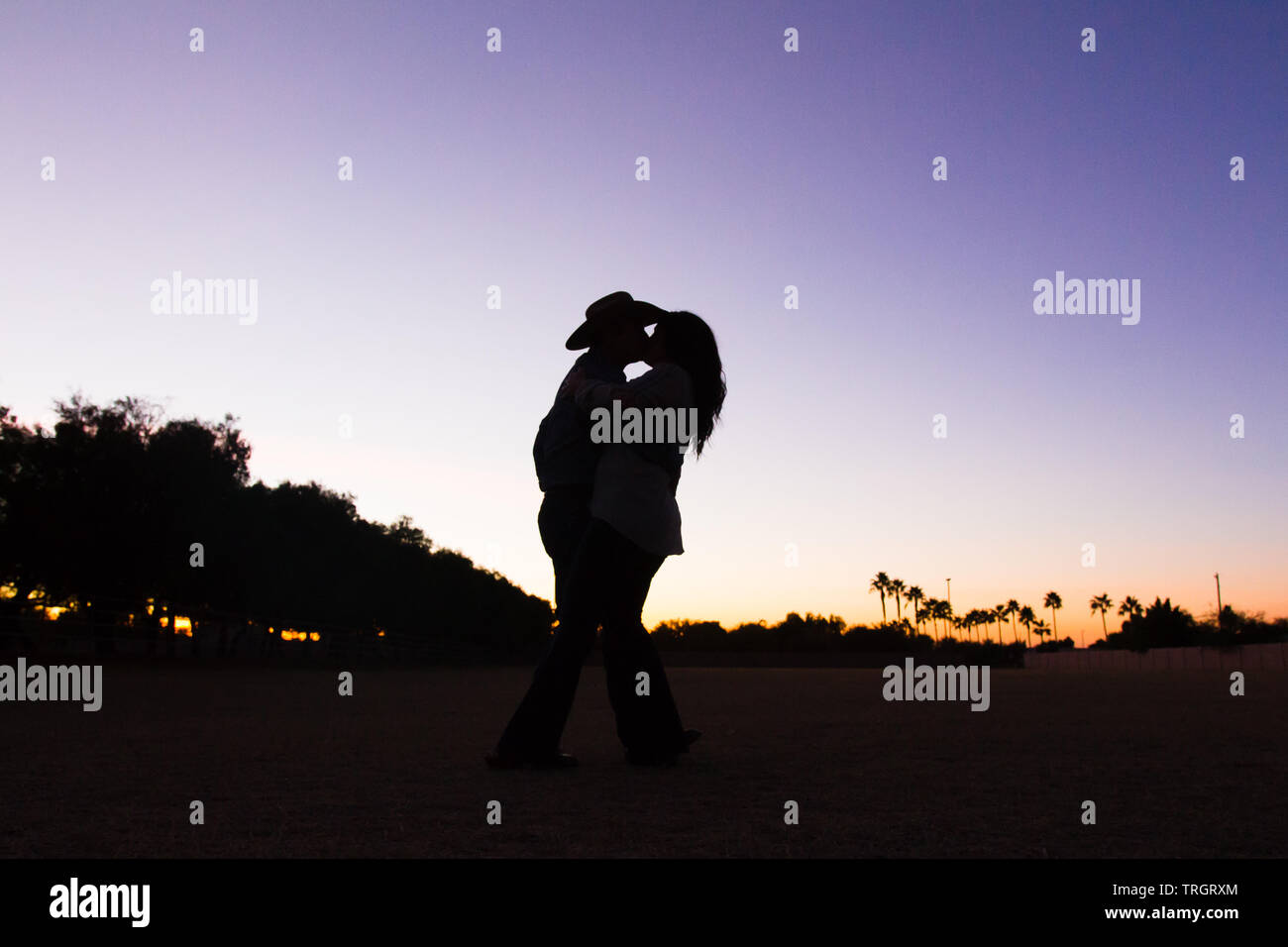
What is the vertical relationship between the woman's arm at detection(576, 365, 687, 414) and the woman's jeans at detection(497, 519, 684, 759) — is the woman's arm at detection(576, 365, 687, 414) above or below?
above

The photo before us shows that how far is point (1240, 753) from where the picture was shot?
188 inches

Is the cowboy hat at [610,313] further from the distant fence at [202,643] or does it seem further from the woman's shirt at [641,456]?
the distant fence at [202,643]

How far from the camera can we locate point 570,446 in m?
4.54

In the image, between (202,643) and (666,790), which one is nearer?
(666,790)

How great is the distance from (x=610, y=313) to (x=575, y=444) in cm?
64

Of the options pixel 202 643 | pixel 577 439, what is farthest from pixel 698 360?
pixel 202 643

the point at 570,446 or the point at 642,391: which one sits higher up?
the point at 642,391

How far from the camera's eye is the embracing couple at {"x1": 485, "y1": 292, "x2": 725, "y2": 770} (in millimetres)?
4148

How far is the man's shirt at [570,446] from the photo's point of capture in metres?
4.52

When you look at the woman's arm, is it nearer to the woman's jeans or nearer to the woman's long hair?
the woman's long hair

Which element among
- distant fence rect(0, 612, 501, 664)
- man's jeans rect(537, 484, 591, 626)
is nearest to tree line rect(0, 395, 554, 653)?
distant fence rect(0, 612, 501, 664)

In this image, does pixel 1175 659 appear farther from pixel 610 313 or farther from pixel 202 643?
pixel 610 313
